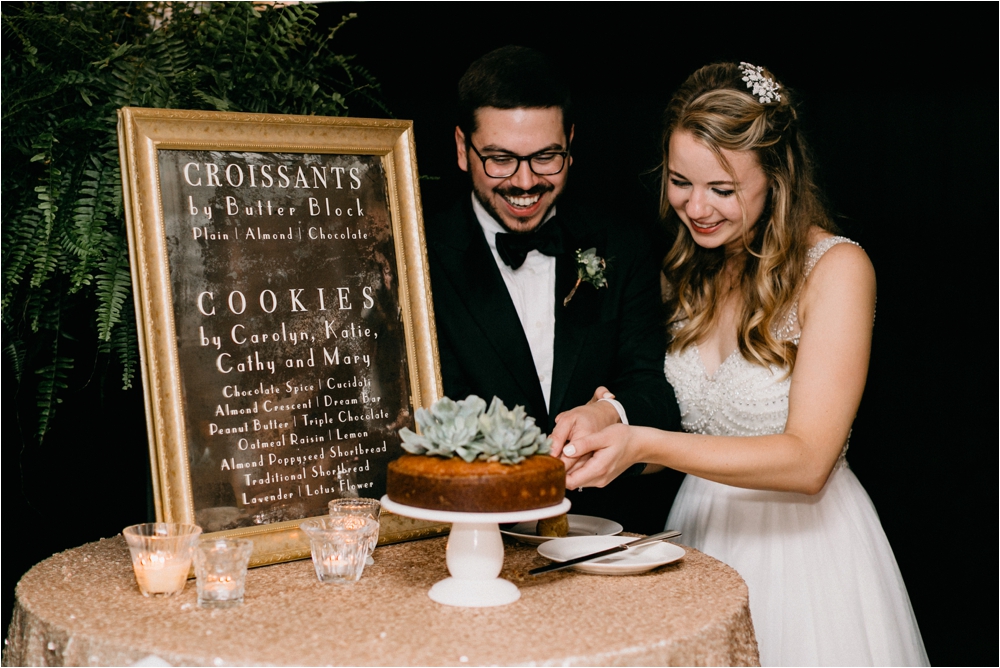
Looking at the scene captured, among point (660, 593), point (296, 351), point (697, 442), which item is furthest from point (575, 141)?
point (660, 593)

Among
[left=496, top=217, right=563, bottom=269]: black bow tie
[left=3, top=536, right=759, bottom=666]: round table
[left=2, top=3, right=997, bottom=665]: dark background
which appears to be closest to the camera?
[left=3, top=536, right=759, bottom=666]: round table

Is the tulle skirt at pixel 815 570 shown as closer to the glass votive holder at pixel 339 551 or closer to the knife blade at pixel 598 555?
the knife blade at pixel 598 555

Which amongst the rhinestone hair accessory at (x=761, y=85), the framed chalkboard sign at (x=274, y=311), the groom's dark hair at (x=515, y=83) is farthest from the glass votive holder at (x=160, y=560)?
the rhinestone hair accessory at (x=761, y=85)

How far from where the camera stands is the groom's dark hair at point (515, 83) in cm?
248

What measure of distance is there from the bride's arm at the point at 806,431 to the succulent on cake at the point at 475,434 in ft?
1.23

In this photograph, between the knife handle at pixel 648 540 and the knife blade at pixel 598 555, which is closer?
the knife blade at pixel 598 555

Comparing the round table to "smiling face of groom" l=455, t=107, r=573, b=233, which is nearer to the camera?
the round table

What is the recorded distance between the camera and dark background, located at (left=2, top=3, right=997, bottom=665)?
3268mm

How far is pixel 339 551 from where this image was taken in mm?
1652

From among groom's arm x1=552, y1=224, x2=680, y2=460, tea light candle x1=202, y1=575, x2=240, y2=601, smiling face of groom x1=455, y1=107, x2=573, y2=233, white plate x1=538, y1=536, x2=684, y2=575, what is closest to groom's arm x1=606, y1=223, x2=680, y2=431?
groom's arm x1=552, y1=224, x2=680, y2=460

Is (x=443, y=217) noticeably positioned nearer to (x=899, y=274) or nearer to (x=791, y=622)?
(x=791, y=622)

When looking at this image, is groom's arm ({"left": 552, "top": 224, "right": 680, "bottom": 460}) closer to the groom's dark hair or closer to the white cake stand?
the groom's dark hair

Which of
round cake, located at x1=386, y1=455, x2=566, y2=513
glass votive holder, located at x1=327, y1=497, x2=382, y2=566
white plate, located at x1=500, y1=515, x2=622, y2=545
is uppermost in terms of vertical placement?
round cake, located at x1=386, y1=455, x2=566, y2=513

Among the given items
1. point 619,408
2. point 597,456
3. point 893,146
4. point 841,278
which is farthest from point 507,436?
point 893,146
